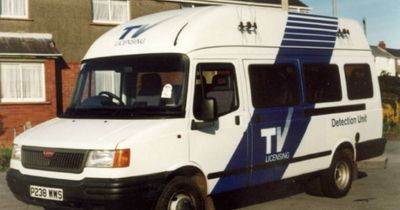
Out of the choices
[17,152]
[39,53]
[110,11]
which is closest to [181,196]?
[17,152]

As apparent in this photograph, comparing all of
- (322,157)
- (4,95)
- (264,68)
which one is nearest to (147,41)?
(264,68)

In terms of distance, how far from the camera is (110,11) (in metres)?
21.9

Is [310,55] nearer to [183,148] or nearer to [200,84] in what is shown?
[200,84]

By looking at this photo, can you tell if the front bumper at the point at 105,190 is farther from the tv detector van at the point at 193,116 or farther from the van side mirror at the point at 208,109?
the van side mirror at the point at 208,109

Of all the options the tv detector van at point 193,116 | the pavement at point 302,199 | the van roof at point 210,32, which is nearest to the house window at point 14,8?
the pavement at point 302,199

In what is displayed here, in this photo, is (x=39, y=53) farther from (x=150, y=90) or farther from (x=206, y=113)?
(x=206, y=113)

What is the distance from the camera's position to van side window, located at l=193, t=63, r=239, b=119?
6605mm

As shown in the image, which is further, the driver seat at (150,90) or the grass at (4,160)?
the grass at (4,160)

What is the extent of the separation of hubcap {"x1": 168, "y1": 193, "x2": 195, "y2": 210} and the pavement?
747 mm

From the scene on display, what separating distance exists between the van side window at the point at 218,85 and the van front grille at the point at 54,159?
4.74 ft

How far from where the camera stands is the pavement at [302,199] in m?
8.02

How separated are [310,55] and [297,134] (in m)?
1.23

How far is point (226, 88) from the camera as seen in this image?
274 inches

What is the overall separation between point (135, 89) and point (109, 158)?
113cm
